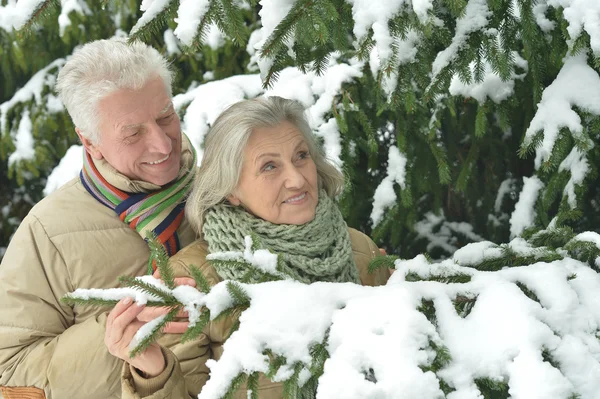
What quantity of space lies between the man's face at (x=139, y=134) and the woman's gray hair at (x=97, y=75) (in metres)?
0.03

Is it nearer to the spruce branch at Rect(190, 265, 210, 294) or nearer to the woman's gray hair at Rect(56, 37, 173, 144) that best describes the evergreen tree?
the woman's gray hair at Rect(56, 37, 173, 144)

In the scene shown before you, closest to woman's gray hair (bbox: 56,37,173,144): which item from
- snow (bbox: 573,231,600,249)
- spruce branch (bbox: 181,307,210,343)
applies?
spruce branch (bbox: 181,307,210,343)

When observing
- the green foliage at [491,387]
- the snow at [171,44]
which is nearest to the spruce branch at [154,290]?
Result: the green foliage at [491,387]

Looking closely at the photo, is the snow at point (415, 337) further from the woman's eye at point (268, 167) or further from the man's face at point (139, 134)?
the man's face at point (139, 134)

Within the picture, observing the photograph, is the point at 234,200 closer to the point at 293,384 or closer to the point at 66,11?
the point at 293,384

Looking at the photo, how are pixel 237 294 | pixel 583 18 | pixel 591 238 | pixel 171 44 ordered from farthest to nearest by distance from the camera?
pixel 171 44 → pixel 583 18 → pixel 591 238 → pixel 237 294

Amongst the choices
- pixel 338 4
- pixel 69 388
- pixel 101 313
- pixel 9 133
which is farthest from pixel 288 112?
pixel 9 133

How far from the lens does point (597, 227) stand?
3.16 metres

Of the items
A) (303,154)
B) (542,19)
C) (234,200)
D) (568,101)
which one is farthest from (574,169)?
(234,200)

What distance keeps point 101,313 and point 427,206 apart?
204 cm

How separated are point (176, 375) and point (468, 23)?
1367 millimetres

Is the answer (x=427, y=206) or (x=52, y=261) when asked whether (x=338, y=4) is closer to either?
(x=52, y=261)

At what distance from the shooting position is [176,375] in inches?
74.2

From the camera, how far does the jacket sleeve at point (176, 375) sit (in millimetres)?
1840
